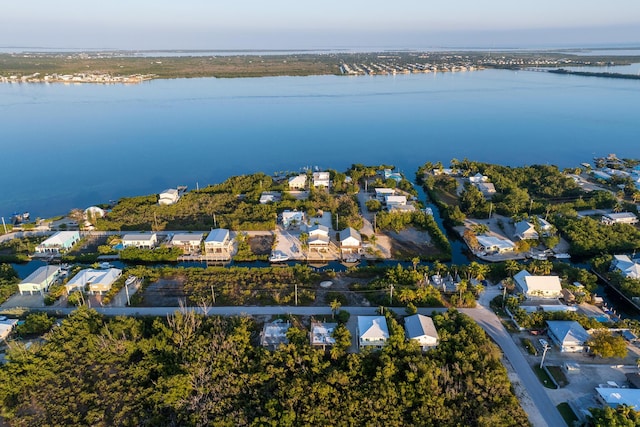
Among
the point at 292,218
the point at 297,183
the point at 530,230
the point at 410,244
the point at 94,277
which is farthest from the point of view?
the point at 297,183

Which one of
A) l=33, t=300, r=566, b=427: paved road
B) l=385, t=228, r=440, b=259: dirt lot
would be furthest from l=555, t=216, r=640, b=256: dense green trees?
l=385, t=228, r=440, b=259: dirt lot

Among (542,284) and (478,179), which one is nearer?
(542,284)

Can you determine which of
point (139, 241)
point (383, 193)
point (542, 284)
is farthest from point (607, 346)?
point (139, 241)

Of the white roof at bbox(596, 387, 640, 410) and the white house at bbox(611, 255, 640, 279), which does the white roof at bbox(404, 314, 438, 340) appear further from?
the white house at bbox(611, 255, 640, 279)

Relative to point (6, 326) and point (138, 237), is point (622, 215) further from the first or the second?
point (6, 326)

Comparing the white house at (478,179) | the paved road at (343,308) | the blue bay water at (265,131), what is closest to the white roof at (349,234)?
the paved road at (343,308)

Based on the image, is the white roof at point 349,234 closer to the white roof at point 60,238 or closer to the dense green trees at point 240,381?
the dense green trees at point 240,381
